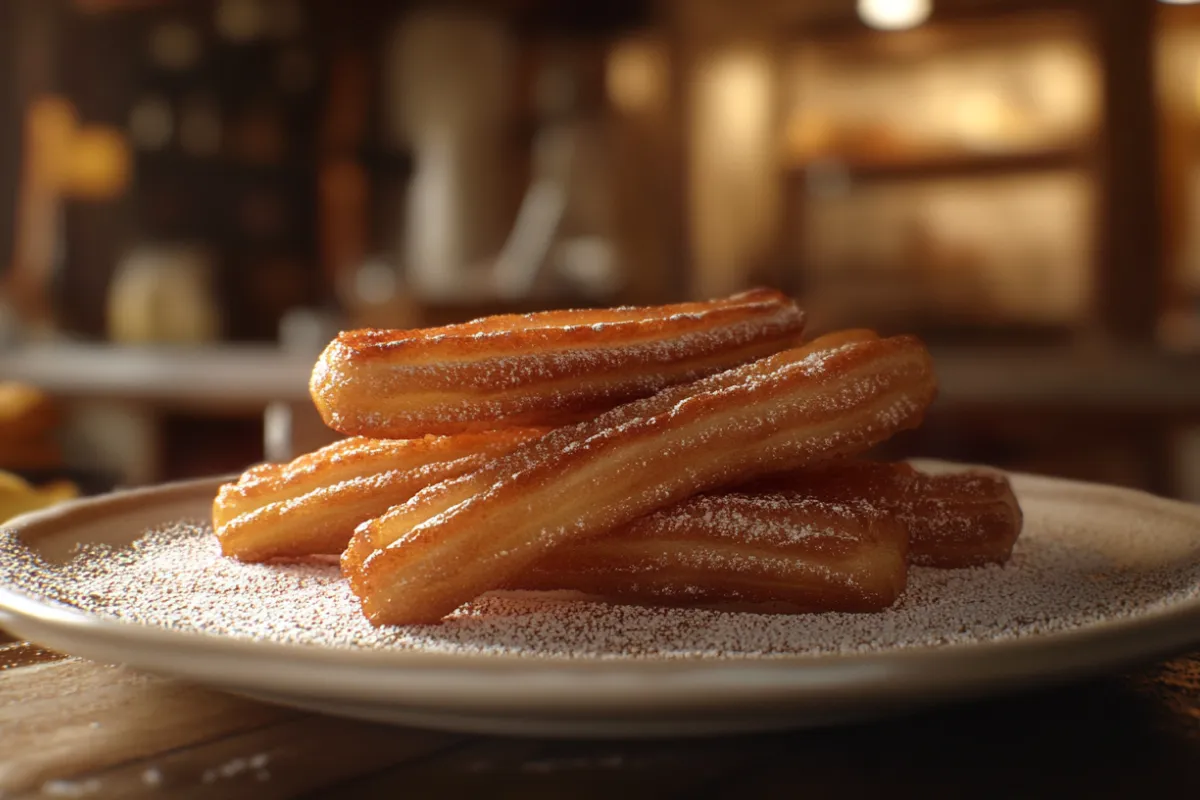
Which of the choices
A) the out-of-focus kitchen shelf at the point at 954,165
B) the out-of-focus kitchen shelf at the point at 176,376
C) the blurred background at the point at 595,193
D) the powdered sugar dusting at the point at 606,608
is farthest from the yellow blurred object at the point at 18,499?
the out-of-focus kitchen shelf at the point at 954,165

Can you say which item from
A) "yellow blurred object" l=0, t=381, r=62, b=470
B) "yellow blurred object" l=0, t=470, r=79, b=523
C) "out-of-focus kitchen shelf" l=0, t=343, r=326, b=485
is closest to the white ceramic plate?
"yellow blurred object" l=0, t=470, r=79, b=523

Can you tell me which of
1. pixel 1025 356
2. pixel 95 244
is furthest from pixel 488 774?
pixel 95 244

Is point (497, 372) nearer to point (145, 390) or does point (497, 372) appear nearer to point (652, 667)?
point (652, 667)

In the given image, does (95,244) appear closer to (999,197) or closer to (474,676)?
(999,197)

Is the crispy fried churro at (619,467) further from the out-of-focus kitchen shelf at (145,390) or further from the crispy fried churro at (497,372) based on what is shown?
the out-of-focus kitchen shelf at (145,390)

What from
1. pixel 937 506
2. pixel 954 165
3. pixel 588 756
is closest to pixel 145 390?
pixel 954 165

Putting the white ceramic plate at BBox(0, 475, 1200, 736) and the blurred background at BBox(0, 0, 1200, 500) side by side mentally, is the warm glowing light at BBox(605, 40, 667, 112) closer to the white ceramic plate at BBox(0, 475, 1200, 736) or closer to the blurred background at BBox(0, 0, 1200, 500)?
the blurred background at BBox(0, 0, 1200, 500)
